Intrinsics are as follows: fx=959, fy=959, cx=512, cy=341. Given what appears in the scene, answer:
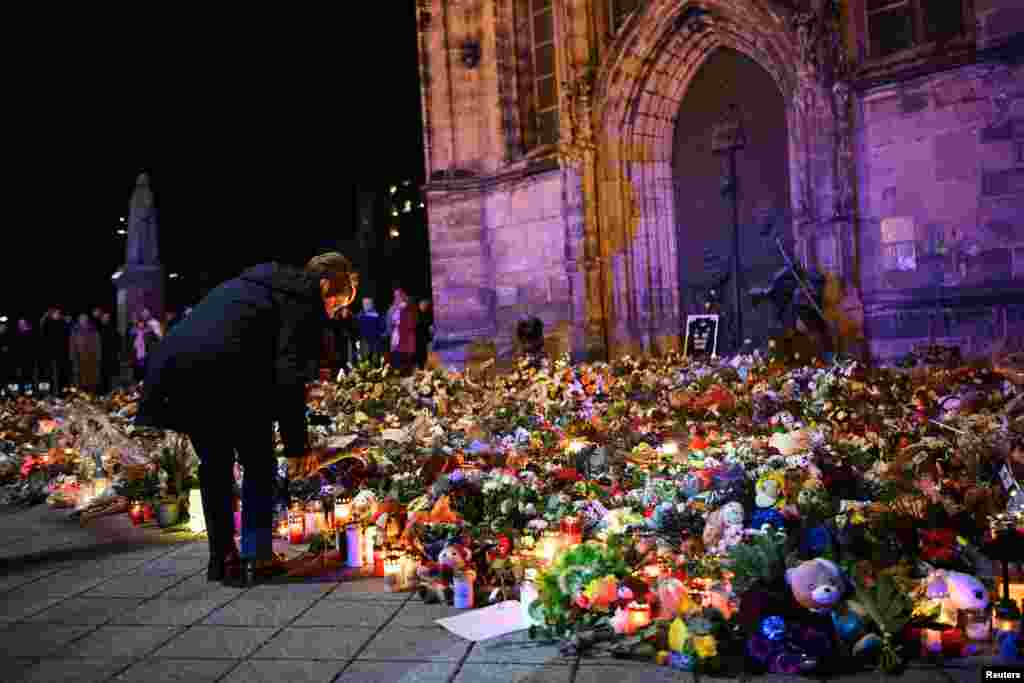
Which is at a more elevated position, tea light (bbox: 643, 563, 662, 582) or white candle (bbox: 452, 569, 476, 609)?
tea light (bbox: 643, 563, 662, 582)

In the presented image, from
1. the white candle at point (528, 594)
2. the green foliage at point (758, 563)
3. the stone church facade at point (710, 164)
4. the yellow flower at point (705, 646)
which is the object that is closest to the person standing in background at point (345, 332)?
the stone church facade at point (710, 164)

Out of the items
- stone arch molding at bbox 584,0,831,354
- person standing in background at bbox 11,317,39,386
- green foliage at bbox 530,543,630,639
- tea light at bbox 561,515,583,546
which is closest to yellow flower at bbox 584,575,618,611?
green foliage at bbox 530,543,630,639

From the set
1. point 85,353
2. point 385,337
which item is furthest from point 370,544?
point 85,353

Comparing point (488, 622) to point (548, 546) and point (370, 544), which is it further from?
point (370, 544)

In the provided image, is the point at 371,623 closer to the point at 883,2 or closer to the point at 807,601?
the point at 807,601

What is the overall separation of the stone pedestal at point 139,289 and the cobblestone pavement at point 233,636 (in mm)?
16420

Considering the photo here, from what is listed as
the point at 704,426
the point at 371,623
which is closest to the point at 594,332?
the point at 704,426

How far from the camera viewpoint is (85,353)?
20.6 meters

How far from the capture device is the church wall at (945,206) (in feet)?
35.3

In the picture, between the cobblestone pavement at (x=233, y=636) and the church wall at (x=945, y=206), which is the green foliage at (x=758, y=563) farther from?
the church wall at (x=945, y=206)

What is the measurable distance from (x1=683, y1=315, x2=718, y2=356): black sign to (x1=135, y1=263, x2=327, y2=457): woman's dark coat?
1075cm

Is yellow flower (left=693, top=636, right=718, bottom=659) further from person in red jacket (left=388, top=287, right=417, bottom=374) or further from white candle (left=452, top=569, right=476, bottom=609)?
person in red jacket (left=388, top=287, right=417, bottom=374)

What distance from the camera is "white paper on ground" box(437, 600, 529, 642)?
3974 millimetres

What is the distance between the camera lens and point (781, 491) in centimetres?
418
